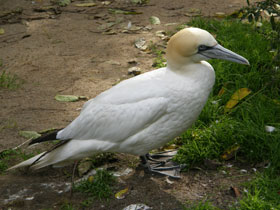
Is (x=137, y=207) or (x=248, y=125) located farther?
(x=248, y=125)

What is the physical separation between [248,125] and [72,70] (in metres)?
2.81

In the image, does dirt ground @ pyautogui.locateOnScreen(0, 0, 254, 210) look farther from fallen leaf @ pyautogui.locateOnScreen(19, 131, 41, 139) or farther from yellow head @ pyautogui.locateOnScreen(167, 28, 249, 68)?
yellow head @ pyautogui.locateOnScreen(167, 28, 249, 68)

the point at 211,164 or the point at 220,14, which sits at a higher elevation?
the point at 220,14

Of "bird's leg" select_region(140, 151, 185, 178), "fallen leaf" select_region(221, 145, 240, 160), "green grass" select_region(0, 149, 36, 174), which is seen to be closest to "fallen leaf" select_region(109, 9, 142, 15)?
"bird's leg" select_region(140, 151, 185, 178)

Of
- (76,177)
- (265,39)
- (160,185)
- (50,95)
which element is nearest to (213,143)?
(160,185)

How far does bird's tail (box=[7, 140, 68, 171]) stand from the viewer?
3531 mm

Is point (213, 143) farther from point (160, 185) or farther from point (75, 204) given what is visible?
point (75, 204)

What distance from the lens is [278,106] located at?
399 centimetres

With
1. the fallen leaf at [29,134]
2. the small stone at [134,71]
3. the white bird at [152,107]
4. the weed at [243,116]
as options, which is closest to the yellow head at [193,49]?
the white bird at [152,107]

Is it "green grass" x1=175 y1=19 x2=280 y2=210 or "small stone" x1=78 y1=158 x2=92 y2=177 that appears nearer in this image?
"green grass" x1=175 y1=19 x2=280 y2=210

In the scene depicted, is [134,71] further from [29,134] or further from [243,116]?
[243,116]

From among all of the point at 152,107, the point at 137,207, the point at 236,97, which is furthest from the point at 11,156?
the point at 236,97

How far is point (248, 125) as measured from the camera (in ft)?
12.3

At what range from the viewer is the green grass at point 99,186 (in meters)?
3.45
